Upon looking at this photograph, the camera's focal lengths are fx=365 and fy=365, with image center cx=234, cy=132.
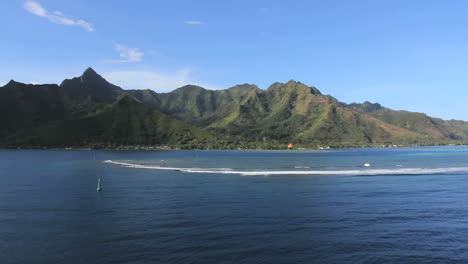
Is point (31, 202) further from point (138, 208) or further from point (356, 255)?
point (356, 255)

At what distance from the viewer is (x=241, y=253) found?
104 ft

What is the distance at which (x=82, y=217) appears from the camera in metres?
47.0

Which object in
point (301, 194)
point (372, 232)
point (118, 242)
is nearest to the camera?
point (118, 242)

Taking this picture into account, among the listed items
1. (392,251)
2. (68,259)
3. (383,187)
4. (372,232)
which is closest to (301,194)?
(383,187)

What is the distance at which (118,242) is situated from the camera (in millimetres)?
35281

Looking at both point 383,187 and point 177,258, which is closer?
point 177,258

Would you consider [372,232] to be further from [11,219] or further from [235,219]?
[11,219]

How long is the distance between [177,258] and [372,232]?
21.0 meters

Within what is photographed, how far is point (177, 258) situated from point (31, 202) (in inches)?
1540

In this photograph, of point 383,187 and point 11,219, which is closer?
point 11,219

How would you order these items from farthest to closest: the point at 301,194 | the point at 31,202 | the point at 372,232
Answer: the point at 301,194
the point at 31,202
the point at 372,232

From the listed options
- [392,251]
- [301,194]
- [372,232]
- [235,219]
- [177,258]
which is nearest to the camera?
[177,258]

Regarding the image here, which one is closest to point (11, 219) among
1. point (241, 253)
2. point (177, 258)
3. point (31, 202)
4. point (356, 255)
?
point (31, 202)

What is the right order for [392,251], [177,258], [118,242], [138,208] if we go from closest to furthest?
1. [177,258]
2. [392,251]
3. [118,242]
4. [138,208]
